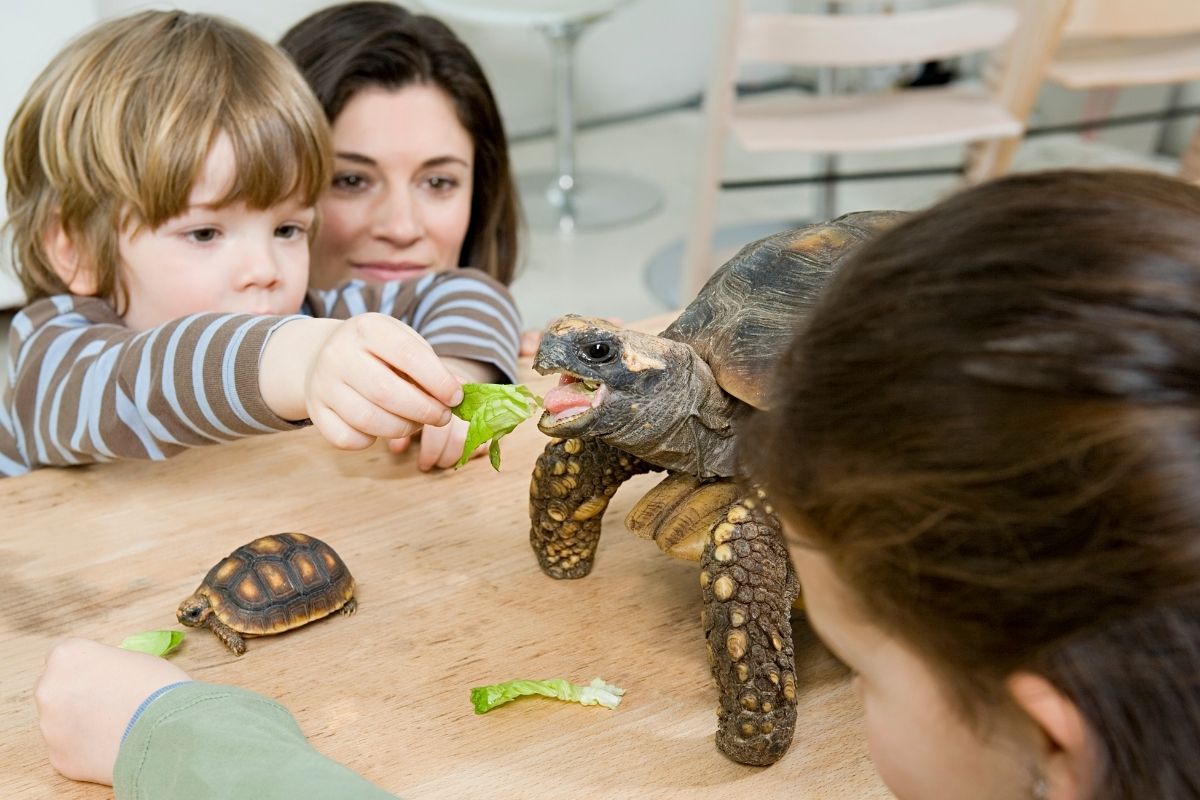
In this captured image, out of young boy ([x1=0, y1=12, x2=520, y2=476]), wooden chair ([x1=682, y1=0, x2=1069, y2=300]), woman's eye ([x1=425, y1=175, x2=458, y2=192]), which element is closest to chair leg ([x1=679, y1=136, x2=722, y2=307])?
wooden chair ([x1=682, y1=0, x2=1069, y2=300])

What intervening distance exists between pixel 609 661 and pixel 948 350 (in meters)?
0.49

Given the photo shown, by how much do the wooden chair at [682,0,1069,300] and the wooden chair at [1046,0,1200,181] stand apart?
0.14 meters

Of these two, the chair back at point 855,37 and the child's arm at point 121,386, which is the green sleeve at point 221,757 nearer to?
the child's arm at point 121,386

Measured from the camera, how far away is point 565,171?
3670 mm

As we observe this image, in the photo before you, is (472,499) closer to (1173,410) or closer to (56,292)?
(56,292)

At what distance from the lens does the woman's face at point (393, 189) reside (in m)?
1.51

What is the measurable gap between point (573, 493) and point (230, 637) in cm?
27

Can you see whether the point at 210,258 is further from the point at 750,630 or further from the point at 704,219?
the point at 704,219

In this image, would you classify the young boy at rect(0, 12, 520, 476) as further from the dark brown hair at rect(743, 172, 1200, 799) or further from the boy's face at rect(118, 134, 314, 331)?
the dark brown hair at rect(743, 172, 1200, 799)

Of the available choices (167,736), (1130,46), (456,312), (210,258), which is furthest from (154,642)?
(1130,46)

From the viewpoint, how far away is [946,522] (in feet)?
1.49

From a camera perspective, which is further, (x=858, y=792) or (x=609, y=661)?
(x=609, y=661)

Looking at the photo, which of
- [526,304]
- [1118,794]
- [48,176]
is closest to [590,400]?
[1118,794]

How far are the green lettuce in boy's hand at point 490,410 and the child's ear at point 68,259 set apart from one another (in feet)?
1.86
